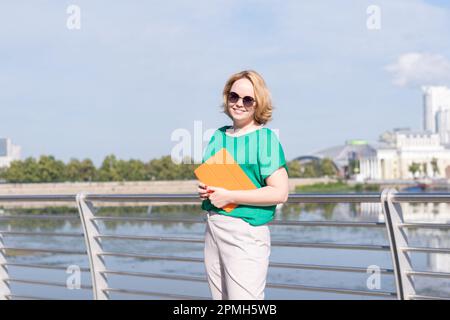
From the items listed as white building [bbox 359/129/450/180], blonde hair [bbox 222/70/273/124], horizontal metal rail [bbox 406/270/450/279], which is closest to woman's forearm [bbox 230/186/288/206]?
blonde hair [bbox 222/70/273/124]

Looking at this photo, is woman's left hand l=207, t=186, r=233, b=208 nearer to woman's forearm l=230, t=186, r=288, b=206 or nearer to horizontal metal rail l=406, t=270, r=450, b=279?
woman's forearm l=230, t=186, r=288, b=206

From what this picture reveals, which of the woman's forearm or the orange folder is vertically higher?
the orange folder

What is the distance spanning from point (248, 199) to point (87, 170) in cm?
8759

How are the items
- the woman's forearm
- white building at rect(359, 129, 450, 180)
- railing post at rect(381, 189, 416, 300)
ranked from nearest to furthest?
the woman's forearm, railing post at rect(381, 189, 416, 300), white building at rect(359, 129, 450, 180)

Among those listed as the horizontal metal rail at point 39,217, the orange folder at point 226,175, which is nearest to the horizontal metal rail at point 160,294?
the horizontal metal rail at point 39,217

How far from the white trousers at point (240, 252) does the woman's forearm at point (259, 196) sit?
0.09m

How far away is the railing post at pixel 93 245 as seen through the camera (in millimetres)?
5641

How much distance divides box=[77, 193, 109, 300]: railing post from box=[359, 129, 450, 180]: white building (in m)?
115

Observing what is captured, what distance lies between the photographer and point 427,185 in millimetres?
103438

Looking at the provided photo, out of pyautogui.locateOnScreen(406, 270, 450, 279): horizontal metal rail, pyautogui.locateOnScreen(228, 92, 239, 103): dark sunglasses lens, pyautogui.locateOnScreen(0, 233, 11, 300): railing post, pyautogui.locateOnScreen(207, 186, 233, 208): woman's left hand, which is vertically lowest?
pyautogui.locateOnScreen(0, 233, 11, 300): railing post

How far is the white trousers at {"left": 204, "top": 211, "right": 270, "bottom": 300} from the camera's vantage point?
319 cm

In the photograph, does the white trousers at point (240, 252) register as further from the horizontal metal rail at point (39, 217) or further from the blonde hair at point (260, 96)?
the horizontal metal rail at point (39, 217)

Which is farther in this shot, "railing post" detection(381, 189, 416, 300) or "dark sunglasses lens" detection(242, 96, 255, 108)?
"railing post" detection(381, 189, 416, 300)

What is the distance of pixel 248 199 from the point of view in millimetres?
3168
